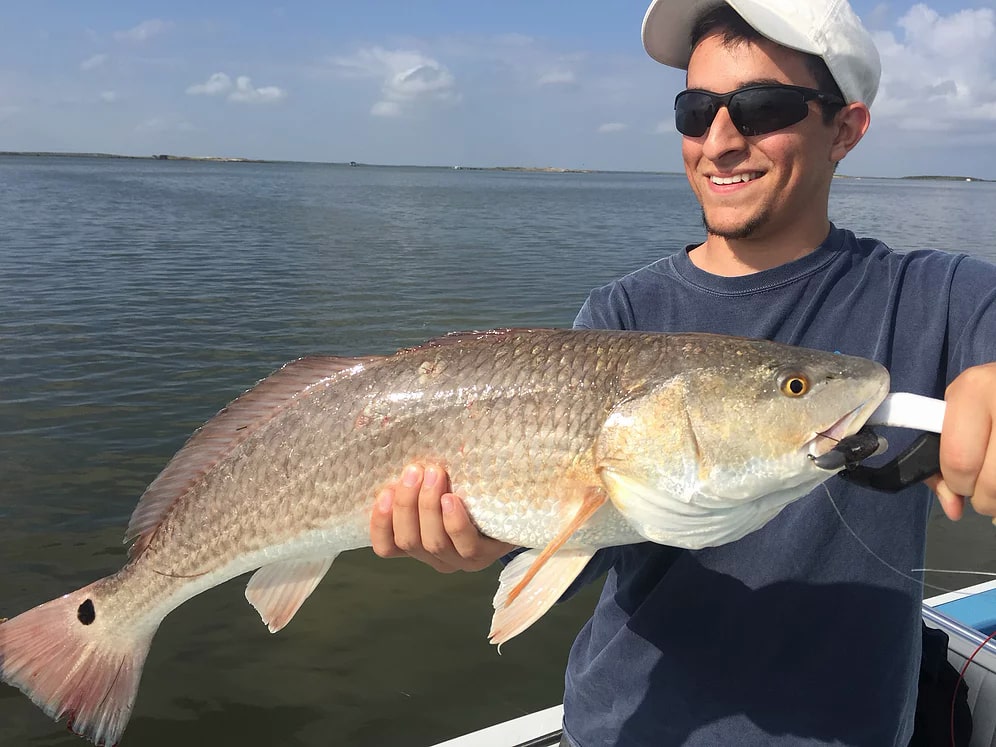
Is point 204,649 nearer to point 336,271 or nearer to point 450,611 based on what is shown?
point 450,611

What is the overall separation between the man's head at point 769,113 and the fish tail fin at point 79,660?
2704 mm

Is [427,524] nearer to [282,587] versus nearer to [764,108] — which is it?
[282,587]

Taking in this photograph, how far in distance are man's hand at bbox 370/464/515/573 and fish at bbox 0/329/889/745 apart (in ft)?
0.17

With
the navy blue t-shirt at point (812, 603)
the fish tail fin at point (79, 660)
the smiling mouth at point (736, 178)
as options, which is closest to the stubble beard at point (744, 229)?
the smiling mouth at point (736, 178)

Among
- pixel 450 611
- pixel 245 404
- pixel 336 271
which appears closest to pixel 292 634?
pixel 450 611

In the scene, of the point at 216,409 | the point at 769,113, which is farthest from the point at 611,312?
the point at 216,409

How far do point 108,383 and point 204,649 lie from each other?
6.76m

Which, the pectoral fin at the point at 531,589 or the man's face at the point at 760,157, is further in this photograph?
the man's face at the point at 760,157

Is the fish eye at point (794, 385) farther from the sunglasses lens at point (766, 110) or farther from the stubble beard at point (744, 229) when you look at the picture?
the sunglasses lens at point (766, 110)

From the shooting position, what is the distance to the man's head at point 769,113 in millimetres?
2463

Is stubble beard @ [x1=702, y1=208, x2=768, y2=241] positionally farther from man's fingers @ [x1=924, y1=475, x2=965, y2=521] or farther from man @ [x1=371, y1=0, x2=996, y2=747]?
man's fingers @ [x1=924, y1=475, x2=965, y2=521]

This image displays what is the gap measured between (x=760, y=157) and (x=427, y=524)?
172cm

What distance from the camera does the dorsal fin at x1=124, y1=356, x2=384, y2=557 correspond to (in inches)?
99.6

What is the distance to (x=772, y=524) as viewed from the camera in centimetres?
228
